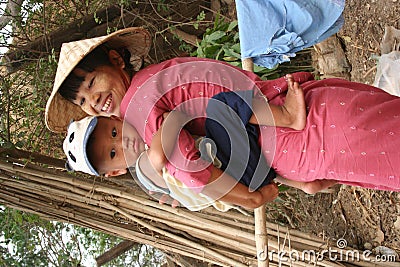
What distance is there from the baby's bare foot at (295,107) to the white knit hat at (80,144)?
472 mm

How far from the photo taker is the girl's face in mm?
1240

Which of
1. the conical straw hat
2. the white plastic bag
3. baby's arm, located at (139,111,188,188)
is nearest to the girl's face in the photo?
the conical straw hat

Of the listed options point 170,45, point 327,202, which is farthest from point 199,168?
point 170,45

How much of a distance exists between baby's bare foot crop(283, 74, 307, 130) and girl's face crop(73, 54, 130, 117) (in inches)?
17.0

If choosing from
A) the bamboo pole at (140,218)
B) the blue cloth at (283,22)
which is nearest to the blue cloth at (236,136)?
the blue cloth at (283,22)

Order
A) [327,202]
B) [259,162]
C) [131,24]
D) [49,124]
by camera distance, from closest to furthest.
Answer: [259,162], [49,124], [327,202], [131,24]

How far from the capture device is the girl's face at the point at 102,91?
1.24m

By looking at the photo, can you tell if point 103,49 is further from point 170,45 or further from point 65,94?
point 170,45

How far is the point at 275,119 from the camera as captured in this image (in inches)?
45.5

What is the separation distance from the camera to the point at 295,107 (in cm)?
116

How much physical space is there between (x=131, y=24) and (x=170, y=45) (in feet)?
1.13

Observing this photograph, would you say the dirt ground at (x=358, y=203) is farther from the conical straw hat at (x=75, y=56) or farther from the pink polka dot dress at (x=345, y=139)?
the conical straw hat at (x=75, y=56)

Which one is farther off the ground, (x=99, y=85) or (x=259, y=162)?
(x=99, y=85)

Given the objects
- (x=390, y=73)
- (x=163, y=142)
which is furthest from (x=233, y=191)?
(x=390, y=73)
